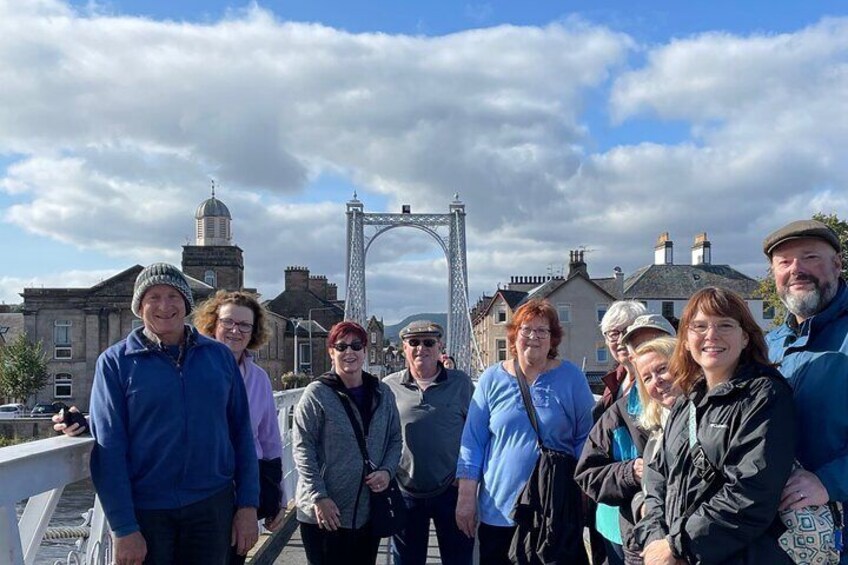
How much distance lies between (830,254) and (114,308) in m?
41.6

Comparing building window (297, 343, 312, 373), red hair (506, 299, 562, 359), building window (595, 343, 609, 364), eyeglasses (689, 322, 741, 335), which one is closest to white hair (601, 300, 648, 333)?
red hair (506, 299, 562, 359)

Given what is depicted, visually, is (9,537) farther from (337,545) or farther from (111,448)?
(337,545)

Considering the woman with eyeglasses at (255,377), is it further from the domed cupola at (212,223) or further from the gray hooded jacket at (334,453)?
the domed cupola at (212,223)

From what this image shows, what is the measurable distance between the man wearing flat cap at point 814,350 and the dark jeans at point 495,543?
54.0 inches

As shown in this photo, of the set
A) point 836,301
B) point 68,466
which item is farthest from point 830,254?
point 68,466

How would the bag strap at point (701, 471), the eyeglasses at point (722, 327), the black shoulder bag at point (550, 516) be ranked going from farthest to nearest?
the black shoulder bag at point (550, 516)
the eyeglasses at point (722, 327)
the bag strap at point (701, 471)

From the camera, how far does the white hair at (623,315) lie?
3516 mm

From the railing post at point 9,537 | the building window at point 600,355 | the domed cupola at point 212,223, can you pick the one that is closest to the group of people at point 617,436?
the railing post at point 9,537

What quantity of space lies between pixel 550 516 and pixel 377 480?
76cm

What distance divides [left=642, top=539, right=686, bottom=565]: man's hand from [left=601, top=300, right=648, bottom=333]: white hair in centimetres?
132

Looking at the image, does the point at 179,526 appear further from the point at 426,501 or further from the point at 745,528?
the point at 745,528

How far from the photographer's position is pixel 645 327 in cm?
312

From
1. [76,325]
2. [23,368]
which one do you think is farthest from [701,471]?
[76,325]

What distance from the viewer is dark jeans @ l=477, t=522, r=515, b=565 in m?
3.33
